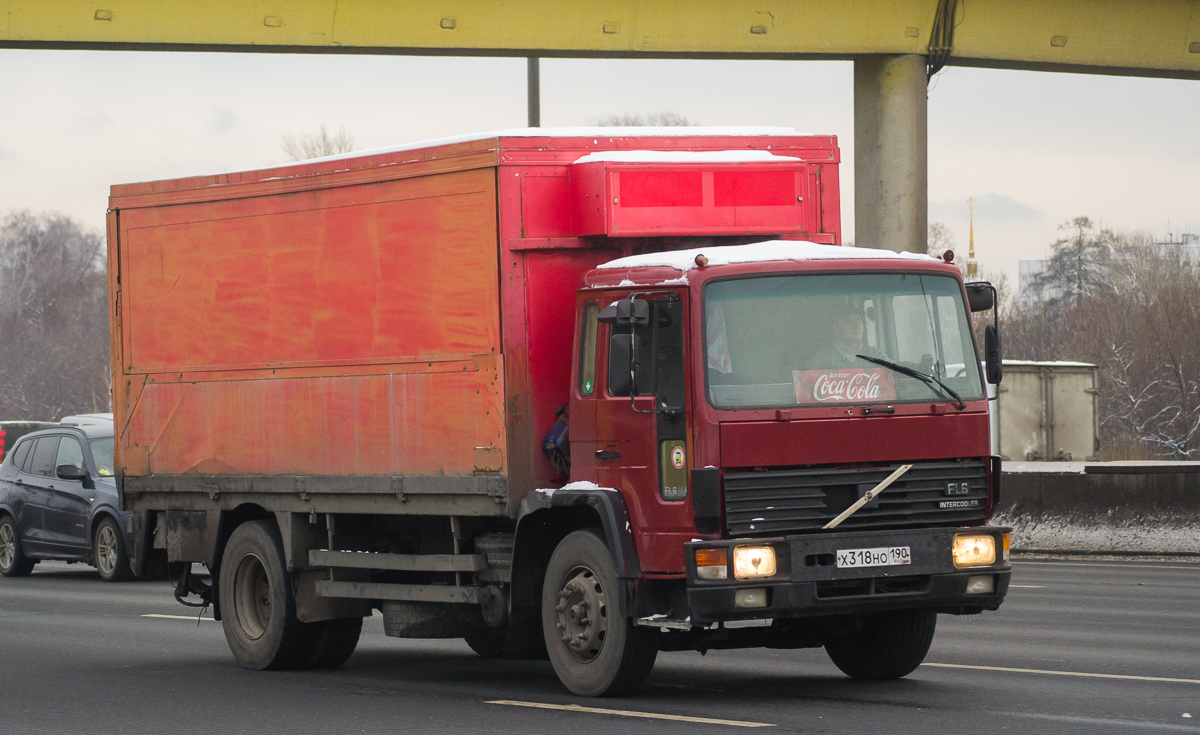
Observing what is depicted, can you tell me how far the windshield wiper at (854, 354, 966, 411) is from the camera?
30.5 ft

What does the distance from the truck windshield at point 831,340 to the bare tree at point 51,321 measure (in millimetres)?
92117

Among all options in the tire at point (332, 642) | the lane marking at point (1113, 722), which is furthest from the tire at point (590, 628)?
the tire at point (332, 642)

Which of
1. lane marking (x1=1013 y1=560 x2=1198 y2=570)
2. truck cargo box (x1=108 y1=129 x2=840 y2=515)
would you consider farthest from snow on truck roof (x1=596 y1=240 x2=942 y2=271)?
lane marking (x1=1013 y1=560 x2=1198 y2=570)

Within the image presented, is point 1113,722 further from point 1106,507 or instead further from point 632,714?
point 1106,507

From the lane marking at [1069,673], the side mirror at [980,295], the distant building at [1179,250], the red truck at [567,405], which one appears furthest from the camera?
the distant building at [1179,250]

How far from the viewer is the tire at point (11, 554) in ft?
74.4

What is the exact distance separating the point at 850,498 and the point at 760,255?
134 centimetres

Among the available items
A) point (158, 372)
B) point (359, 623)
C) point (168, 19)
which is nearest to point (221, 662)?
point (359, 623)

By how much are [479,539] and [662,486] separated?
1.85 m

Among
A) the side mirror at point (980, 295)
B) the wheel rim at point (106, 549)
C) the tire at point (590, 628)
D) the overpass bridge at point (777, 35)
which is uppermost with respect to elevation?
the overpass bridge at point (777, 35)

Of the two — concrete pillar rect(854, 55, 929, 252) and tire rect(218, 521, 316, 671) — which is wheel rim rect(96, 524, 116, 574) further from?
concrete pillar rect(854, 55, 929, 252)

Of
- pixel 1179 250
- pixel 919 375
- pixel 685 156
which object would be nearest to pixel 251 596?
pixel 685 156

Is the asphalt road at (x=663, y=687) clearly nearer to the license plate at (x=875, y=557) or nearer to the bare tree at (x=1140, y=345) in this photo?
the license plate at (x=875, y=557)

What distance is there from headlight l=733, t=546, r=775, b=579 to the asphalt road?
2.33 ft
